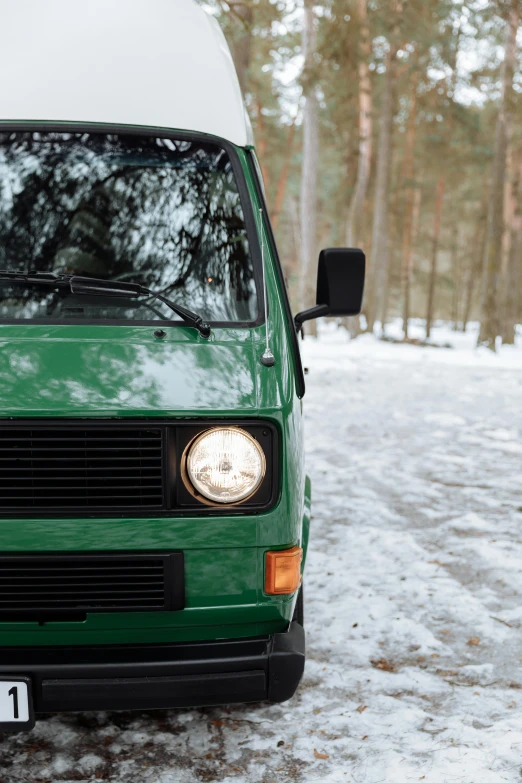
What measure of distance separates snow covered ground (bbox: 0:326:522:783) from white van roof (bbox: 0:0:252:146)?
103 inches

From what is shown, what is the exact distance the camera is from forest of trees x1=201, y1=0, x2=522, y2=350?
17062mm

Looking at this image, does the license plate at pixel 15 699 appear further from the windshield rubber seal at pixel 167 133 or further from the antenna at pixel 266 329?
the windshield rubber seal at pixel 167 133

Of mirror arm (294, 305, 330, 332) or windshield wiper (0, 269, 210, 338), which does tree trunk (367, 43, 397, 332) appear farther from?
windshield wiper (0, 269, 210, 338)

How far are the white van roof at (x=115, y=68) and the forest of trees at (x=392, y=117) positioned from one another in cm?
632

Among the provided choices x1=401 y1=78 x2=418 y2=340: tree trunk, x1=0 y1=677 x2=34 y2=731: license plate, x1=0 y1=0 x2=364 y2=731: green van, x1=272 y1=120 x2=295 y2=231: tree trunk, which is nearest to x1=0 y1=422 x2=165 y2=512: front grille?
x1=0 y1=0 x2=364 y2=731: green van

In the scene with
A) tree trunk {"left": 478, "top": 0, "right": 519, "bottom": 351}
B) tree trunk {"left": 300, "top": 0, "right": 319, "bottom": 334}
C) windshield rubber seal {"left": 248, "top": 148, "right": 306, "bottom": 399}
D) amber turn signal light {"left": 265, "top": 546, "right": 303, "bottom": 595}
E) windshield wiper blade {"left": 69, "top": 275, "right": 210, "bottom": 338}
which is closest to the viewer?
amber turn signal light {"left": 265, "top": 546, "right": 303, "bottom": 595}

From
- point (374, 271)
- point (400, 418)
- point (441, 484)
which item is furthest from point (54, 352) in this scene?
point (374, 271)

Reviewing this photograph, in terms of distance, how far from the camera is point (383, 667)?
384cm

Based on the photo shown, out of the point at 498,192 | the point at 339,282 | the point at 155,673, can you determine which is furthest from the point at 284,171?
the point at 155,673

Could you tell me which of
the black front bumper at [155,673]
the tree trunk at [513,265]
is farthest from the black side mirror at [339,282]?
the tree trunk at [513,265]

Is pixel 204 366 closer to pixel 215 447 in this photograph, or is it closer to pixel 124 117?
pixel 215 447

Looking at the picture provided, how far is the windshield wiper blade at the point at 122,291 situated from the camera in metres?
2.89

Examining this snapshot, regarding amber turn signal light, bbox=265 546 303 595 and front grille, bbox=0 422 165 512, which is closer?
front grille, bbox=0 422 165 512

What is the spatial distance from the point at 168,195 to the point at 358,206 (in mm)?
21088
